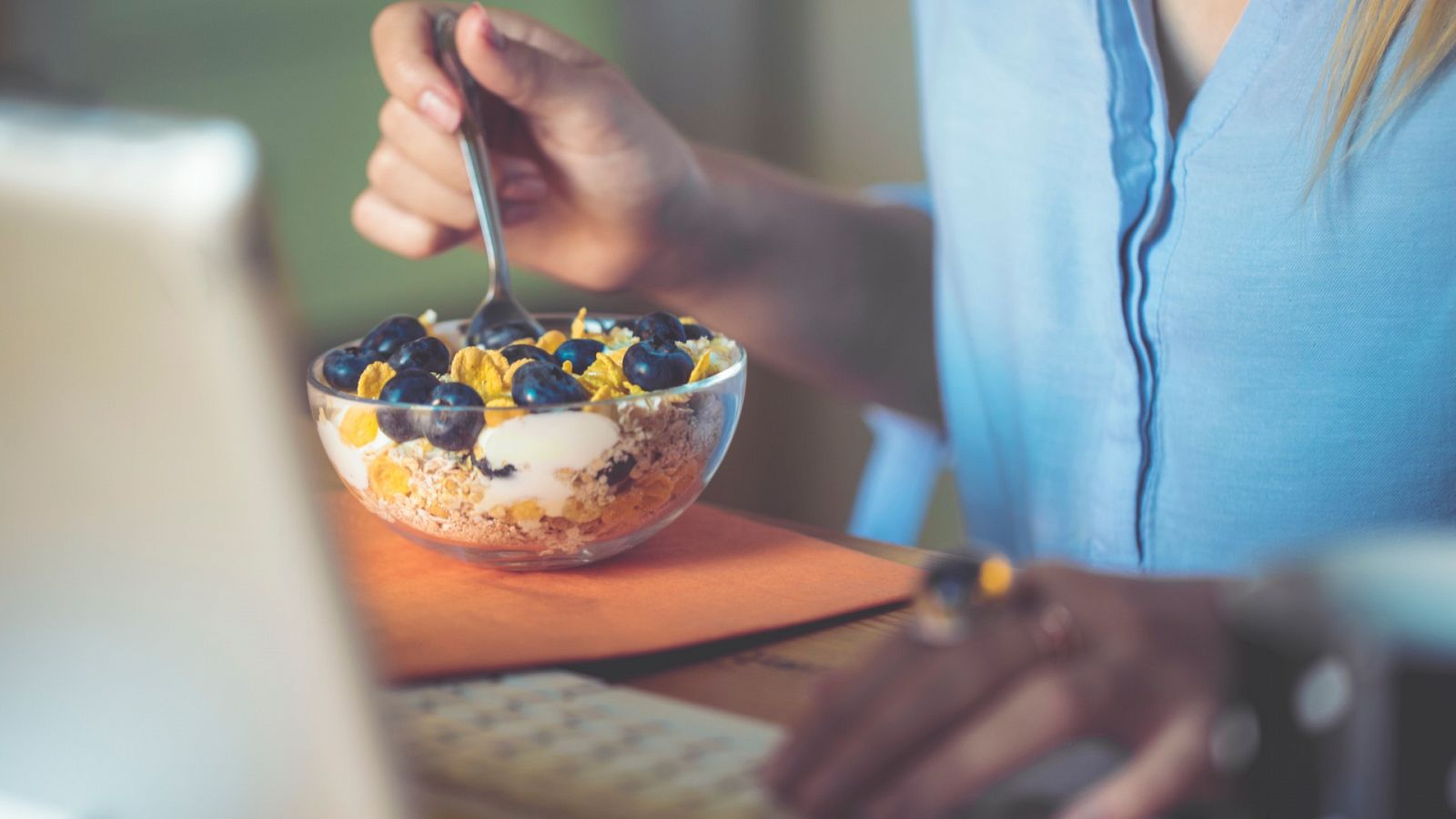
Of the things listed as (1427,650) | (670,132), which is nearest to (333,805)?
(1427,650)

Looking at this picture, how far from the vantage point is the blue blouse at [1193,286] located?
0.81 m

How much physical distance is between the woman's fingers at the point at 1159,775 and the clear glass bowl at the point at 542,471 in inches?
11.8

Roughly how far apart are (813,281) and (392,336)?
482 millimetres

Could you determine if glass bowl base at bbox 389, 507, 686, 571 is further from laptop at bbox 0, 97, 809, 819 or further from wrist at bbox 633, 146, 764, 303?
wrist at bbox 633, 146, 764, 303

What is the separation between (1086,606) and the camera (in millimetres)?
376

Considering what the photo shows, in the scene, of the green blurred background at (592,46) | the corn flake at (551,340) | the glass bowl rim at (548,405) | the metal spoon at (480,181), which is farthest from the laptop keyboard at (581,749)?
the green blurred background at (592,46)

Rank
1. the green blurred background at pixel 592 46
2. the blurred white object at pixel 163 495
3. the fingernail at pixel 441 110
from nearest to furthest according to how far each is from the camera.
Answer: the blurred white object at pixel 163 495 → the fingernail at pixel 441 110 → the green blurred background at pixel 592 46

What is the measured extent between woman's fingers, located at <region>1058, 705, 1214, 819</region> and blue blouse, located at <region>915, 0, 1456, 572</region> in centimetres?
54

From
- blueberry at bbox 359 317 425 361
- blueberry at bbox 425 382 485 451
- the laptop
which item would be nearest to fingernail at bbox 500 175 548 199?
blueberry at bbox 359 317 425 361

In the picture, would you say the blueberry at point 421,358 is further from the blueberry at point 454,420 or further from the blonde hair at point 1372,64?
the blonde hair at point 1372,64

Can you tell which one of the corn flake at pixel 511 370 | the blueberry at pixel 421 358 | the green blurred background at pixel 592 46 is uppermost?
the corn flake at pixel 511 370

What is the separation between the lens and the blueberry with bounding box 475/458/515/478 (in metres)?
0.60

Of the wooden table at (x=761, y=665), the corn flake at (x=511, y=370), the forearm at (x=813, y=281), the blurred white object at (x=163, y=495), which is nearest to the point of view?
the blurred white object at (x=163, y=495)

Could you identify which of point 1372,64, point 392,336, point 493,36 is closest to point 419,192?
point 493,36
